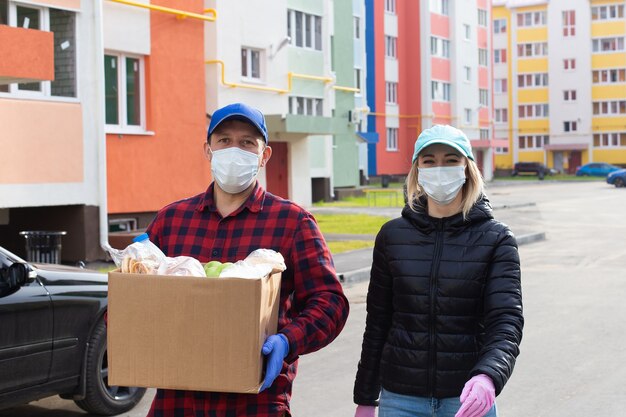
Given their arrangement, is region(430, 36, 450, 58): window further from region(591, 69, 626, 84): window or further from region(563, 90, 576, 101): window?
region(591, 69, 626, 84): window

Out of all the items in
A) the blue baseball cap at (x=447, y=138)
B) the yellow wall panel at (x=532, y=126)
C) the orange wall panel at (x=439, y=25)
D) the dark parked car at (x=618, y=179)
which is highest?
the orange wall panel at (x=439, y=25)

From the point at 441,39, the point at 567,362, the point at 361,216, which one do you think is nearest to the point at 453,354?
the point at 567,362

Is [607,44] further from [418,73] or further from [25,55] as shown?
[25,55]

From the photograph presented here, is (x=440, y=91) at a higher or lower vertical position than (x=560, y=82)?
lower

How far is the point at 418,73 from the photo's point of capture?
72.3 m

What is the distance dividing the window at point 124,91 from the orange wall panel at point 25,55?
4969 mm

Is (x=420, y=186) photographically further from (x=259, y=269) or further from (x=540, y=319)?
(x=540, y=319)

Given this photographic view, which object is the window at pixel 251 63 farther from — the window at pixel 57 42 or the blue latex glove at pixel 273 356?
the blue latex glove at pixel 273 356

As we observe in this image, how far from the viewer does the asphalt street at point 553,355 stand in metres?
7.93

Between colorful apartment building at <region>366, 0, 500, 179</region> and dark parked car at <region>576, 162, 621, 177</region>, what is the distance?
13147 millimetres

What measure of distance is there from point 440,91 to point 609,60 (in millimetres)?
30657

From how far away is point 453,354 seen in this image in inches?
155

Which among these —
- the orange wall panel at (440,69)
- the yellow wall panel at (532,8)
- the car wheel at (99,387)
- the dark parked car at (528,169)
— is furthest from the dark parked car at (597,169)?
the car wheel at (99,387)

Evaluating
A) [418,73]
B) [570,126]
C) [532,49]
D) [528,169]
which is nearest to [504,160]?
[570,126]
